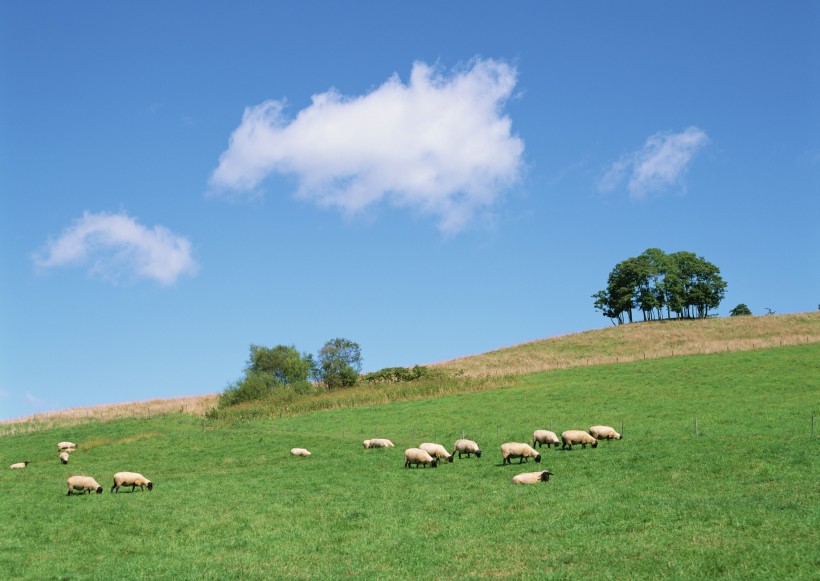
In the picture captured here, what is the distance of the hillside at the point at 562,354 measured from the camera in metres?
76.1

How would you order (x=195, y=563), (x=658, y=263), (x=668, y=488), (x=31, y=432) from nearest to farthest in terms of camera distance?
(x=195, y=563)
(x=668, y=488)
(x=31, y=432)
(x=658, y=263)

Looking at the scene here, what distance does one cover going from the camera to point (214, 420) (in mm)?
70938

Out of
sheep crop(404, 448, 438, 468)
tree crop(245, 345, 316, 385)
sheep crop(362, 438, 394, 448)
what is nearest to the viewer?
sheep crop(404, 448, 438, 468)

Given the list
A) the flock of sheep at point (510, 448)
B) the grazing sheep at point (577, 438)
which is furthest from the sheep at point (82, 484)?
the grazing sheep at point (577, 438)

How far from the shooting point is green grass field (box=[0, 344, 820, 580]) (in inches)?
698

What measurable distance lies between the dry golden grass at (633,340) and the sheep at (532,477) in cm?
5669

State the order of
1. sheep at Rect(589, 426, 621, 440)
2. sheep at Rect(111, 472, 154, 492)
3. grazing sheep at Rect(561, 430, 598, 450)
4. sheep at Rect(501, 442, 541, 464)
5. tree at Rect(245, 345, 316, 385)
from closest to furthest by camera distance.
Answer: sheep at Rect(111, 472, 154, 492)
sheep at Rect(501, 442, 541, 464)
grazing sheep at Rect(561, 430, 598, 450)
sheep at Rect(589, 426, 621, 440)
tree at Rect(245, 345, 316, 385)

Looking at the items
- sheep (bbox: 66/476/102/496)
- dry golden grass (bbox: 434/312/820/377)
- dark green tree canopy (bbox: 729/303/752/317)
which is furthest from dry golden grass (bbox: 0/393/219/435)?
dark green tree canopy (bbox: 729/303/752/317)

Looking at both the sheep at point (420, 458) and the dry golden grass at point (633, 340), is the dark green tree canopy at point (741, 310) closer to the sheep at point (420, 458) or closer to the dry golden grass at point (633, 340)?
the dry golden grass at point (633, 340)

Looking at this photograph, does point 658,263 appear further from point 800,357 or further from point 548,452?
point 548,452

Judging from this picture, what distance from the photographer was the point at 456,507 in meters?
24.9

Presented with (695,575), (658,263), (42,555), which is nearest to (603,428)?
(695,575)

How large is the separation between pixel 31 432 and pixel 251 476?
167 feet

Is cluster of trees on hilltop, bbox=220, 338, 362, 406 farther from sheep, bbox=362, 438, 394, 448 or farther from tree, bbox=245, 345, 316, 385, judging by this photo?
sheep, bbox=362, 438, 394, 448
